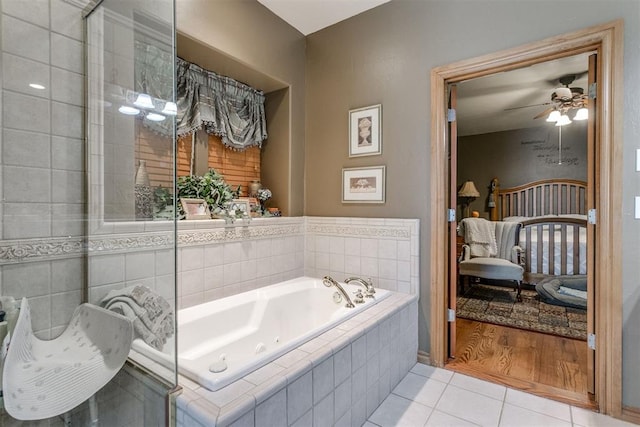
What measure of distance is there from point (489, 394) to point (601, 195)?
1339mm

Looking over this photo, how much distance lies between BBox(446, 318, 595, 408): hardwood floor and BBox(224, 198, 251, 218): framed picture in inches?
73.1

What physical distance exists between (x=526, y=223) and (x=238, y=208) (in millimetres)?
4154

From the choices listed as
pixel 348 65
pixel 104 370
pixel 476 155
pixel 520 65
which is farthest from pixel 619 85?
pixel 476 155

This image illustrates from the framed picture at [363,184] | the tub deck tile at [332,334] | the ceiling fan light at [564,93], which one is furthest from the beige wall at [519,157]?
the tub deck tile at [332,334]

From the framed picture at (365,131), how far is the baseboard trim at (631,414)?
2.13 metres

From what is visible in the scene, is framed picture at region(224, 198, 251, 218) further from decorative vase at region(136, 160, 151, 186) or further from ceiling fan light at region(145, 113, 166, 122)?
ceiling fan light at region(145, 113, 166, 122)

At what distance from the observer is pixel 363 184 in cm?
266

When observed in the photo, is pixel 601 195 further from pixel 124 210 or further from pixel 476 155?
pixel 476 155

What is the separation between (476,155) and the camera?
5.62 meters

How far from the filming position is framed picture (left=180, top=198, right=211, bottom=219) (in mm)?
2150

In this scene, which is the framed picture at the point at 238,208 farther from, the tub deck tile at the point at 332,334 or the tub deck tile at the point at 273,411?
the tub deck tile at the point at 273,411

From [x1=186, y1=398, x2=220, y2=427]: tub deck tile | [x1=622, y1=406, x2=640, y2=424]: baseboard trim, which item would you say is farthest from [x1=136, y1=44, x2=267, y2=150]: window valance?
[x1=622, y1=406, x2=640, y2=424]: baseboard trim

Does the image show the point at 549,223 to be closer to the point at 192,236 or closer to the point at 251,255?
the point at 251,255

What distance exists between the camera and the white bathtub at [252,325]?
4.35ft
